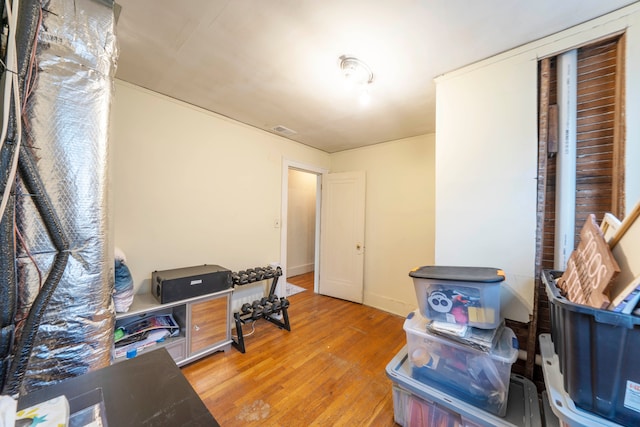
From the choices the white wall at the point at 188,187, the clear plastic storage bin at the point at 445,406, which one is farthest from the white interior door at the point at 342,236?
the clear plastic storage bin at the point at 445,406

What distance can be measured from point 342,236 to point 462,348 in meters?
2.54

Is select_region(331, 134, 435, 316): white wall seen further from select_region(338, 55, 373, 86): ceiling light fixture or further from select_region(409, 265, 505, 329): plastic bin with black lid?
select_region(409, 265, 505, 329): plastic bin with black lid

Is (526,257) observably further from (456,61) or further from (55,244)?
(55,244)

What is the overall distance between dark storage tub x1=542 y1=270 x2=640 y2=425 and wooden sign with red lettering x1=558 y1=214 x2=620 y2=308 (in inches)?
2.1

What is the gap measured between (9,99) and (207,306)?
1815 mm

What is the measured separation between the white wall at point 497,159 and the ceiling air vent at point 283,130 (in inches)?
71.3

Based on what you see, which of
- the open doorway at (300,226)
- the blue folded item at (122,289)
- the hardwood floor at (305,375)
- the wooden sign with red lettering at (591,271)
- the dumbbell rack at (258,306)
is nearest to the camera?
the wooden sign with red lettering at (591,271)

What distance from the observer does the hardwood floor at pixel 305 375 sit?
1.59 meters

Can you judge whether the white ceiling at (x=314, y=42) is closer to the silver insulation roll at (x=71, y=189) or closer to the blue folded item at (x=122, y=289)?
the silver insulation roll at (x=71, y=189)

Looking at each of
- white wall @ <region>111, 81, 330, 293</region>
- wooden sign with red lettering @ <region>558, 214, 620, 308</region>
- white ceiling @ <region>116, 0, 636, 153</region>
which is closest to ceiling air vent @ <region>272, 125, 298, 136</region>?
white wall @ <region>111, 81, 330, 293</region>

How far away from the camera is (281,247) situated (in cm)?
333

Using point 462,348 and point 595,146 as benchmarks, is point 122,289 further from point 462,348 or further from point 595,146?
point 595,146

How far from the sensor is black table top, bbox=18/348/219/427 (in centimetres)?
60

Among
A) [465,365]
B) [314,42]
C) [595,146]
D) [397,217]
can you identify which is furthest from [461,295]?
[397,217]
